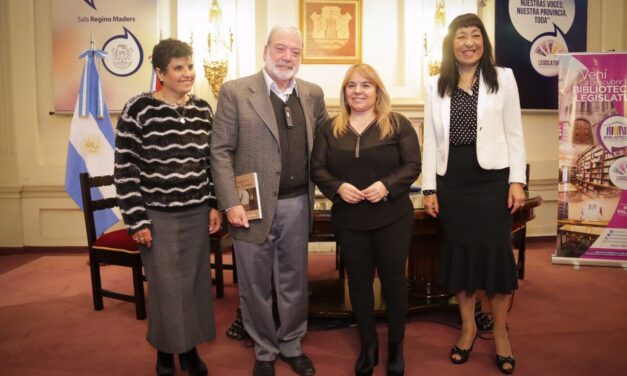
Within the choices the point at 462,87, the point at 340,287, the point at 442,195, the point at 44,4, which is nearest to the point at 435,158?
the point at 442,195

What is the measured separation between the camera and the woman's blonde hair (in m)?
2.14

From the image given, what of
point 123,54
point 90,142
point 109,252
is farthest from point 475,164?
point 123,54

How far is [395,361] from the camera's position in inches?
86.4

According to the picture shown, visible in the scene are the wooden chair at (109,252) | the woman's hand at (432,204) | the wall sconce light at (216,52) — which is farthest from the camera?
the wall sconce light at (216,52)

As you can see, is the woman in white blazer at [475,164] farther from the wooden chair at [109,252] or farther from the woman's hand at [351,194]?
the wooden chair at [109,252]

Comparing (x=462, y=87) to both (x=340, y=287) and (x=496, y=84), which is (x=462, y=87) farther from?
(x=340, y=287)

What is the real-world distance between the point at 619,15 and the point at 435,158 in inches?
169

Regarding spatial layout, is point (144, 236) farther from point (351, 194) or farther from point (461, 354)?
point (461, 354)

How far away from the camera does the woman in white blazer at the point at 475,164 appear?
2178mm

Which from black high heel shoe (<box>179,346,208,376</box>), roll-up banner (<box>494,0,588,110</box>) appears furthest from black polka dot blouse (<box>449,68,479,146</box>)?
roll-up banner (<box>494,0,588,110</box>)

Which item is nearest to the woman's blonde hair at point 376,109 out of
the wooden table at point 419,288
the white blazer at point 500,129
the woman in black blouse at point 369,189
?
the woman in black blouse at point 369,189

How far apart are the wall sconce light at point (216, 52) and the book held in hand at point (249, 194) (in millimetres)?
2826

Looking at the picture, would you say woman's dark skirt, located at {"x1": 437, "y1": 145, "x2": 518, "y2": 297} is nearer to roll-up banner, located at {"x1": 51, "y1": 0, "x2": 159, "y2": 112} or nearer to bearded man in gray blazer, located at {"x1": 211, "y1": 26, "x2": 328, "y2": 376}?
bearded man in gray blazer, located at {"x1": 211, "y1": 26, "x2": 328, "y2": 376}

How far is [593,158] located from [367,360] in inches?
128
